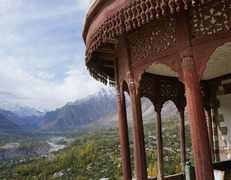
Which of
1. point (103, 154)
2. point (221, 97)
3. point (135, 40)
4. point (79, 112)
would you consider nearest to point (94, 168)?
point (103, 154)

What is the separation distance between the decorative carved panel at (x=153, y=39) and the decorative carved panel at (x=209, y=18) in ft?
1.11

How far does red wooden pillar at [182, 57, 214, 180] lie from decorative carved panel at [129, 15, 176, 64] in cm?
54

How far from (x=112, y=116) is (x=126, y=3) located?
15589 cm

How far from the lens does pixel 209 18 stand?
300 cm

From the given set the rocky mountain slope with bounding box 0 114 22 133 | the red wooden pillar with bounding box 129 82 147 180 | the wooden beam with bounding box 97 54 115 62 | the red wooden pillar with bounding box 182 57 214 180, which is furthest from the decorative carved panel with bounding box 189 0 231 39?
the rocky mountain slope with bounding box 0 114 22 133

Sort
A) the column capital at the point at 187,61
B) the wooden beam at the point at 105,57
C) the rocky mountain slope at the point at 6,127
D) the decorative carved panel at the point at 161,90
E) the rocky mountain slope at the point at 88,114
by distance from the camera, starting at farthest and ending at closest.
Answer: the rocky mountain slope at the point at 88,114 < the rocky mountain slope at the point at 6,127 < the decorative carved panel at the point at 161,90 < the wooden beam at the point at 105,57 < the column capital at the point at 187,61

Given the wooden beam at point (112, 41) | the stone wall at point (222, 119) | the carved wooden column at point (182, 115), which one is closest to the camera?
the wooden beam at point (112, 41)

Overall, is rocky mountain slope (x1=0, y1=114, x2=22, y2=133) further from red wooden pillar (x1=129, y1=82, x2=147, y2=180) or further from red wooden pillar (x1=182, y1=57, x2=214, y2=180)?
red wooden pillar (x1=182, y1=57, x2=214, y2=180)

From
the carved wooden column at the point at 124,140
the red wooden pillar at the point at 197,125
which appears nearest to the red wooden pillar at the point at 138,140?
the carved wooden column at the point at 124,140

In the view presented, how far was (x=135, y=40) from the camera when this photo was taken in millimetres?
4168

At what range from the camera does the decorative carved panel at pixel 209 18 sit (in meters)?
2.91

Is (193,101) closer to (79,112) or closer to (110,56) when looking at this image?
(110,56)

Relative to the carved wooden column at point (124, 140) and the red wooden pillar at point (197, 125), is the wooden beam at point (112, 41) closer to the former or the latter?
the carved wooden column at point (124, 140)

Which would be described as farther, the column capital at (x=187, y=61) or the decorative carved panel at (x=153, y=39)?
the decorative carved panel at (x=153, y=39)
